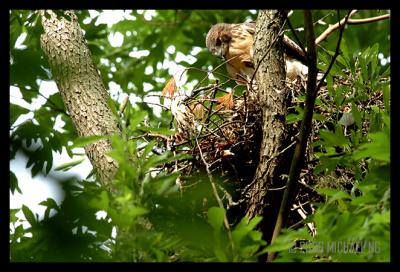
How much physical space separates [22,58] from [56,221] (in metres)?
0.60

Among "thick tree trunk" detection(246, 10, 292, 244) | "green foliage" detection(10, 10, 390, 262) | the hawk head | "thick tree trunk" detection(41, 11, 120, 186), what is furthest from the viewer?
A: the hawk head

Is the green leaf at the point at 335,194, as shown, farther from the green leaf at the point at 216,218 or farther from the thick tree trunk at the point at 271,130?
the thick tree trunk at the point at 271,130

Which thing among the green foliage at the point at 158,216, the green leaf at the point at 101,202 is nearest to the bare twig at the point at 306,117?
the green foliage at the point at 158,216

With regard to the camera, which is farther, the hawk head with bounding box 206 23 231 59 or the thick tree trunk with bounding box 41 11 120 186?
the hawk head with bounding box 206 23 231 59

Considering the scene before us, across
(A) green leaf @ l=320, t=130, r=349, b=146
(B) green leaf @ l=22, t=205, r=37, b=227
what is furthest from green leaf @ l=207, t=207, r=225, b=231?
(B) green leaf @ l=22, t=205, r=37, b=227

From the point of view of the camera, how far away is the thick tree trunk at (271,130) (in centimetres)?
337

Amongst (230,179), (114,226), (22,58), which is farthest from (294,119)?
(22,58)

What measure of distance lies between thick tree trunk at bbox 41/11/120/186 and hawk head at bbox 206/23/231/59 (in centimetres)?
158

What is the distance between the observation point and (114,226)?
2279mm

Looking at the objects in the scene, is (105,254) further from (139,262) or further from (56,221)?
(56,221)

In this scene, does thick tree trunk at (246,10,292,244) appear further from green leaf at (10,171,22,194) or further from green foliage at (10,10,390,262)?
green leaf at (10,171,22,194)

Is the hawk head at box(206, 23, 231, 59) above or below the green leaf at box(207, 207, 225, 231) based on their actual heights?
above

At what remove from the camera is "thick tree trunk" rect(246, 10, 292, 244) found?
3.37m

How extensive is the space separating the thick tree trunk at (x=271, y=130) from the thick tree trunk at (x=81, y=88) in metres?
0.74
